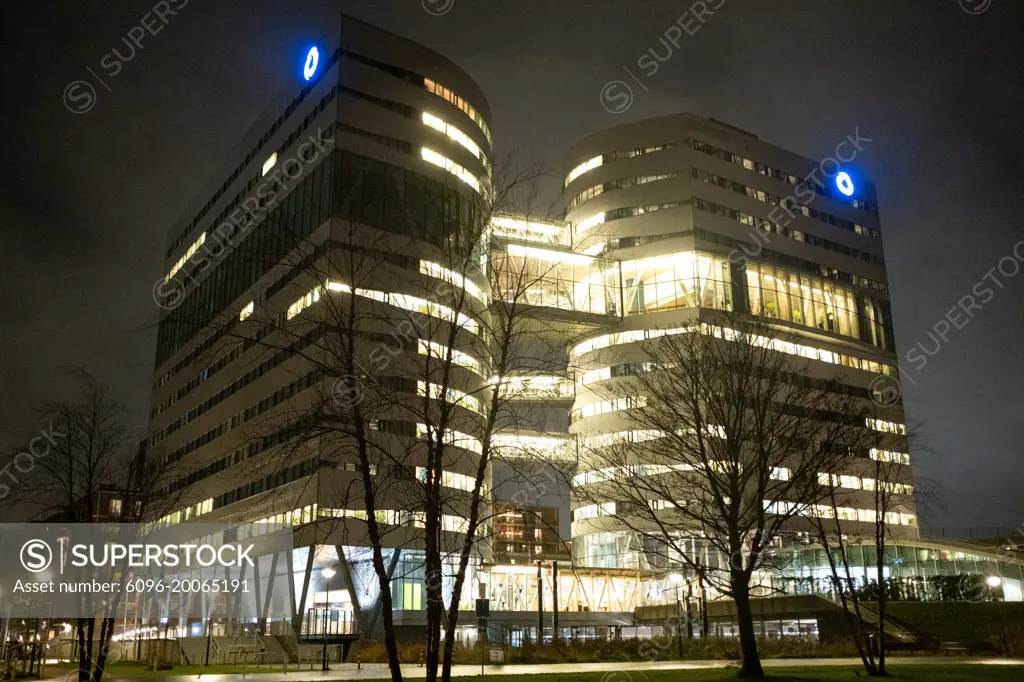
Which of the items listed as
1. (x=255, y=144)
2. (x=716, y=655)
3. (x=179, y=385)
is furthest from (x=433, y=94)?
(x=716, y=655)

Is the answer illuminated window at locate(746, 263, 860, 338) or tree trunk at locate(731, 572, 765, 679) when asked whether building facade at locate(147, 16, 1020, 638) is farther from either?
tree trunk at locate(731, 572, 765, 679)

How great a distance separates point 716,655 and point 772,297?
200 ft

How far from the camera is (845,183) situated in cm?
10306

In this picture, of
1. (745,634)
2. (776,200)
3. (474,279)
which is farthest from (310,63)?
(745,634)

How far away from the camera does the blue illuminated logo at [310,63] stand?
81.1m

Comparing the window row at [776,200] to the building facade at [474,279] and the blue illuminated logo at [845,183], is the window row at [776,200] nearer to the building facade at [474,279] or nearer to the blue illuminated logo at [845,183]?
the building facade at [474,279]

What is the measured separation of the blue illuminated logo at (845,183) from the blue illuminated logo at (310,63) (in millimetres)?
60206

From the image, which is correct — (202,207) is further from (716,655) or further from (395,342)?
(716,655)

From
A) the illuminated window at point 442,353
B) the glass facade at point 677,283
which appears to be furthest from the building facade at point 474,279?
the illuminated window at point 442,353

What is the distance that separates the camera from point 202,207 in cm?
10406

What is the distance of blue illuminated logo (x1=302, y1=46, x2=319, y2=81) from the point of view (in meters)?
81.1

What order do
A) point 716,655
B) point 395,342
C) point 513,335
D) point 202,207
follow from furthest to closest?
point 202,207
point 395,342
point 716,655
point 513,335

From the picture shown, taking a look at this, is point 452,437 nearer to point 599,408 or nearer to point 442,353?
point 442,353

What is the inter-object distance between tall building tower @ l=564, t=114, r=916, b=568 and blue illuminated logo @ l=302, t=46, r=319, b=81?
30114 millimetres
